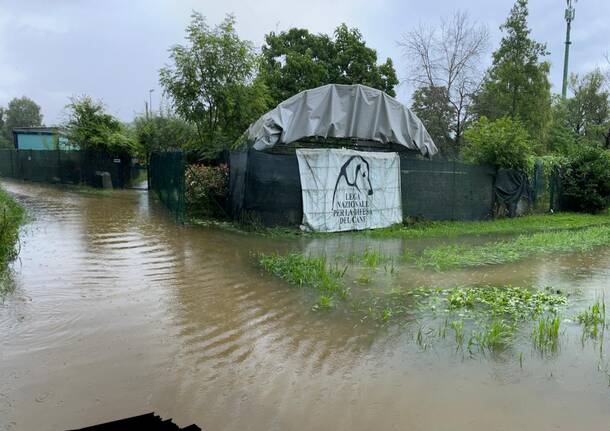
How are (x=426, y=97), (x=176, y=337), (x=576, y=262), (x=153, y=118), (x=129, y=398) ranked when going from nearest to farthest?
(x=129, y=398)
(x=176, y=337)
(x=576, y=262)
(x=153, y=118)
(x=426, y=97)

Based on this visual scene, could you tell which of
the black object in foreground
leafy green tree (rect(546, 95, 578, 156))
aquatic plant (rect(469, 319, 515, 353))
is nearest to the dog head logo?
aquatic plant (rect(469, 319, 515, 353))

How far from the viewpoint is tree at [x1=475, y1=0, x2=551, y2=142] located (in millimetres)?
19688

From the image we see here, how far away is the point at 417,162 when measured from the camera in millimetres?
13258

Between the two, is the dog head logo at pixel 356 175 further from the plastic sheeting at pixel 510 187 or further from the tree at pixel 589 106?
the tree at pixel 589 106

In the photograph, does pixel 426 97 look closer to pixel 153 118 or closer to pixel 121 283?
pixel 153 118

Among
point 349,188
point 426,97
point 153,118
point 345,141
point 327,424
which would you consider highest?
point 426,97

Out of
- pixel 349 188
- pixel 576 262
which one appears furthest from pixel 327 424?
pixel 349 188

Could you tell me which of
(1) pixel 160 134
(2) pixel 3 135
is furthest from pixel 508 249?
(2) pixel 3 135

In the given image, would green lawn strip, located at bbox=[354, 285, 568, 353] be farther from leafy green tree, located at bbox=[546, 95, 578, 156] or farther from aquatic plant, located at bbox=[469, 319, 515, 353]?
leafy green tree, located at bbox=[546, 95, 578, 156]

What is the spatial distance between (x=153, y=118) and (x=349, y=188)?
44.7 ft

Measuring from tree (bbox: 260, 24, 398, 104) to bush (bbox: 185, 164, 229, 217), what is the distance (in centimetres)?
1407

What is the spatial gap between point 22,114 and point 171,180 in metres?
54.8

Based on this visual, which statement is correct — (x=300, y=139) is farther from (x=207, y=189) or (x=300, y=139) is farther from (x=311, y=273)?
(x=311, y=273)

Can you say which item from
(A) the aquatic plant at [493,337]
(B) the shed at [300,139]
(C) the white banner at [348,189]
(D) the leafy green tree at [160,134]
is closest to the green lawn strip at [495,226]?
(C) the white banner at [348,189]
